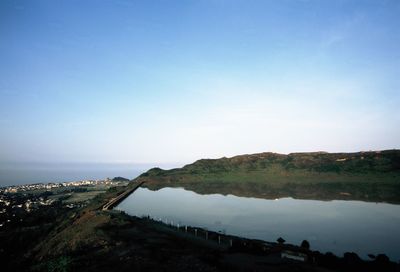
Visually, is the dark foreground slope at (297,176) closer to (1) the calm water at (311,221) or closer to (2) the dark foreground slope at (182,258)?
(1) the calm water at (311,221)

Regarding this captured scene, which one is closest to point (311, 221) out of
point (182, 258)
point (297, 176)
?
point (182, 258)

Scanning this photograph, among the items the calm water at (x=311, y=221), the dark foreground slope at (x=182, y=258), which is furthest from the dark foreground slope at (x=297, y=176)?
the dark foreground slope at (x=182, y=258)

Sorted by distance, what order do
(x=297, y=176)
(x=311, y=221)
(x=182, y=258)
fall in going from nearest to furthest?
(x=182, y=258), (x=311, y=221), (x=297, y=176)

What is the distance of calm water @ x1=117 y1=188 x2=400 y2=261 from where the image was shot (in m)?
36.7

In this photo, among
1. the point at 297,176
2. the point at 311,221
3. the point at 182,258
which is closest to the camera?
the point at 182,258

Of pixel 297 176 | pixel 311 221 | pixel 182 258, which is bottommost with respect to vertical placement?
pixel 311 221

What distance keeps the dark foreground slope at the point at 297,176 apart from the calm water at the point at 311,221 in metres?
15.0

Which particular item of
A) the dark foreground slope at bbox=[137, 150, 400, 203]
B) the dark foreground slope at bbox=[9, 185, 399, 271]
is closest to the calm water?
the dark foreground slope at bbox=[9, 185, 399, 271]

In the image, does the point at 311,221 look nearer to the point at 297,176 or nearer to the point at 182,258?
the point at 182,258

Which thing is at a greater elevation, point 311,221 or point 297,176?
point 297,176

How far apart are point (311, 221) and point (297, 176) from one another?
8042cm

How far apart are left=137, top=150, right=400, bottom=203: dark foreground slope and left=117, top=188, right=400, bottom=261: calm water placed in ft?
49.2

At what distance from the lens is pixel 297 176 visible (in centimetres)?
12750

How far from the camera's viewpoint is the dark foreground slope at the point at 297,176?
8988 cm
